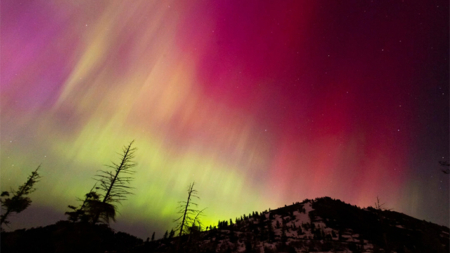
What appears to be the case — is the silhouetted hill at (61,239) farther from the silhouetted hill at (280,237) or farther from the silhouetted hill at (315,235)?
the silhouetted hill at (315,235)

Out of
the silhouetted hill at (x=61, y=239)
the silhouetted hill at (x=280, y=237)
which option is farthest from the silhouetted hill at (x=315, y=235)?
the silhouetted hill at (x=61, y=239)

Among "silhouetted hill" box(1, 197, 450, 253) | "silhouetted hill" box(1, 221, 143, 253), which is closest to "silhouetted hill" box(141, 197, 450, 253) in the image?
"silhouetted hill" box(1, 197, 450, 253)

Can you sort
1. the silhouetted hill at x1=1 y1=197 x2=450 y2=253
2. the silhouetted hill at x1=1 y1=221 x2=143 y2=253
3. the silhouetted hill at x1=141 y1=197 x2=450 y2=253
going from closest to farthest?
the silhouetted hill at x1=1 y1=221 x2=143 y2=253
the silhouetted hill at x1=1 y1=197 x2=450 y2=253
the silhouetted hill at x1=141 y1=197 x2=450 y2=253

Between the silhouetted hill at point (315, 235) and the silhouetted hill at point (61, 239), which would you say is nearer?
the silhouetted hill at point (61, 239)

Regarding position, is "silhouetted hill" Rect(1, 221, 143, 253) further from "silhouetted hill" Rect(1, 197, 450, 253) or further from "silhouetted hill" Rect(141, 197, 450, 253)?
"silhouetted hill" Rect(141, 197, 450, 253)

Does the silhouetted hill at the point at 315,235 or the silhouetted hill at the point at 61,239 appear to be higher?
the silhouetted hill at the point at 315,235

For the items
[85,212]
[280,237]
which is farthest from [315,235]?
[85,212]

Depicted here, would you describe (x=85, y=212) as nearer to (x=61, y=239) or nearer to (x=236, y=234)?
(x=61, y=239)

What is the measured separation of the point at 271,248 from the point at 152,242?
1645cm

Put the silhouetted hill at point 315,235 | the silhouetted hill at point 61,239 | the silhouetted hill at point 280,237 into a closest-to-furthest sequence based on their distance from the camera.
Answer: the silhouetted hill at point 61,239, the silhouetted hill at point 280,237, the silhouetted hill at point 315,235

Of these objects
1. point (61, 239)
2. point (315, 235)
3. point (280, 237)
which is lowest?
point (61, 239)

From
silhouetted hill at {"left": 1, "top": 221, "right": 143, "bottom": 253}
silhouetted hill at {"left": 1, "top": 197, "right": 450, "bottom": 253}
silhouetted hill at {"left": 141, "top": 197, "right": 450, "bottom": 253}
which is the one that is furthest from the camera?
silhouetted hill at {"left": 141, "top": 197, "right": 450, "bottom": 253}

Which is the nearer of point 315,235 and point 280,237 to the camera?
point 280,237

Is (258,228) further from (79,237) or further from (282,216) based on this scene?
(79,237)
